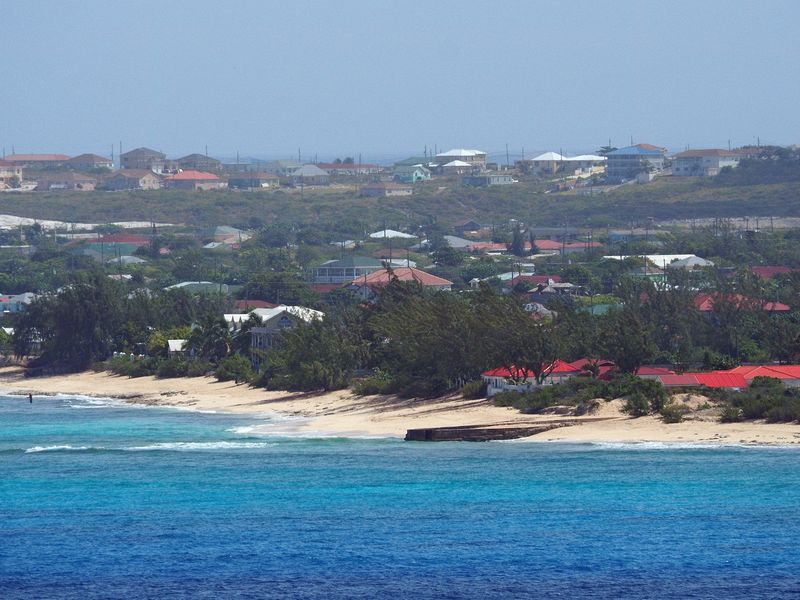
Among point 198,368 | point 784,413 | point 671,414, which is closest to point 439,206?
point 198,368

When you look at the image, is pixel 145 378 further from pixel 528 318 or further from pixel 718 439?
pixel 718 439

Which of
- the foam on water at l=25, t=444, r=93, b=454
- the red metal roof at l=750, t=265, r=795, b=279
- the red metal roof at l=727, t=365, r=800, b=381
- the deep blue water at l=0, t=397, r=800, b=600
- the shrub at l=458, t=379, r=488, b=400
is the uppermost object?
the red metal roof at l=727, t=365, r=800, b=381

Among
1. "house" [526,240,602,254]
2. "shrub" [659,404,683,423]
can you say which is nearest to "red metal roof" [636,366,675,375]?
"shrub" [659,404,683,423]

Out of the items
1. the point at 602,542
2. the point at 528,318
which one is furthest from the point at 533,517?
the point at 528,318

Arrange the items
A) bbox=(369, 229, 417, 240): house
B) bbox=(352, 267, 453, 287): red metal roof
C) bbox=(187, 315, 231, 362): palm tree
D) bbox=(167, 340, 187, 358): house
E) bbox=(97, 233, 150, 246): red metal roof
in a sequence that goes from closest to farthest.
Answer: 1. bbox=(187, 315, 231, 362): palm tree
2. bbox=(167, 340, 187, 358): house
3. bbox=(352, 267, 453, 287): red metal roof
4. bbox=(97, 233, 150, 246): red metal roof
5. bbox=(369, 229, 417, 240): house

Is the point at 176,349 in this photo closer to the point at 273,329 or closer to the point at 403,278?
the point at 273,329

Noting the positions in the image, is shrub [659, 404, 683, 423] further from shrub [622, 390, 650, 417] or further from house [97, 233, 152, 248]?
house [97, 233, 152, 248]
